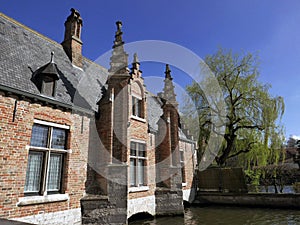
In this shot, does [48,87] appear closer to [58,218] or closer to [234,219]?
[58,218]

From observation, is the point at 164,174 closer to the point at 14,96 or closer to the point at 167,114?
the point at 167,114

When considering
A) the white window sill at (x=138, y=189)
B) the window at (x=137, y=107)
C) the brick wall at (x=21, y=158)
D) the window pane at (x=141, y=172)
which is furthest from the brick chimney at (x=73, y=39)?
the white window sill at (x=138, y=189)

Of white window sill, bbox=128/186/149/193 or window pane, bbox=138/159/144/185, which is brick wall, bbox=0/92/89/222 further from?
window pane, bbox=138/159/144/185

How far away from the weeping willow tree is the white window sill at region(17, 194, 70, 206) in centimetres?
1316

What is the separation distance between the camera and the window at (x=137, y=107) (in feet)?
37.0

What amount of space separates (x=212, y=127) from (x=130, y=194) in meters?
10.9

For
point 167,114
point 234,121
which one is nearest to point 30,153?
point 167,114

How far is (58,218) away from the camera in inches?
276

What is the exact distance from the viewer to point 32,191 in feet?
21.7

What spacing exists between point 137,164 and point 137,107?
119 inches

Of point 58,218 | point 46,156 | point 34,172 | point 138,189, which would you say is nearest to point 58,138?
point 46,156

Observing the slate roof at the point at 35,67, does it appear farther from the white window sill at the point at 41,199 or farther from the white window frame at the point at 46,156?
the white window sill at the point at 41,199

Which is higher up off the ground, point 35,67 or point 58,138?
point 35,67

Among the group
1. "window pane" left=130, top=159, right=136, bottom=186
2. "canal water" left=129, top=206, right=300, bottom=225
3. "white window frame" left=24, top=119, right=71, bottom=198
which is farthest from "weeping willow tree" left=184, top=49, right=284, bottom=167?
"white window frame" left=24, top=119, right=71, bottom=198
